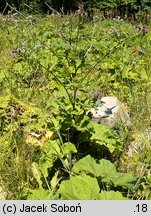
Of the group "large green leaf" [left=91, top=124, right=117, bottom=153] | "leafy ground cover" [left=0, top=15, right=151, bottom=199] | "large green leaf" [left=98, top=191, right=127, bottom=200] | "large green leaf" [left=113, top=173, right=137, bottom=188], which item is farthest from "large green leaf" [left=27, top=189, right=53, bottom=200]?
"large green leaf" [left=91, top=124, right=117, bottom=153]

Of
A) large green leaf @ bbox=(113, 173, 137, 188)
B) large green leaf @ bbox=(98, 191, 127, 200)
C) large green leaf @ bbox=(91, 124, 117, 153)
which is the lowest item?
large green leaf @ bbox=(113, 173, 137, 188)

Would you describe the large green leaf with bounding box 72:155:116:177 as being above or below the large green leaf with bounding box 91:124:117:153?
below

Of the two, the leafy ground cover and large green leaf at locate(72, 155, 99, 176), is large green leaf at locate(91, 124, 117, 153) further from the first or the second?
large green leaf at locate(72, 155, 99, 176)

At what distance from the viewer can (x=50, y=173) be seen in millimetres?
2816

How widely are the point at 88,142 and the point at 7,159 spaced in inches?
22.8

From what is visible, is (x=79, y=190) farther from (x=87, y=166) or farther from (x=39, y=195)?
(x=87, y=166)

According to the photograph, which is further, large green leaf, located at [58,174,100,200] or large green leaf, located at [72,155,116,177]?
large green leaf, located at [72,155,116,177]

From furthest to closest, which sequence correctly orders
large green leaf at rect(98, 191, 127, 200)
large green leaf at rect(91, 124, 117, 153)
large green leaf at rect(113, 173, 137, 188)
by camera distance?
large green leaf at rect(91, 124, 117, 153), large green leaf at rect(113, 173, 137, 188), large green leaf at rect(98, 191, 127, 200)

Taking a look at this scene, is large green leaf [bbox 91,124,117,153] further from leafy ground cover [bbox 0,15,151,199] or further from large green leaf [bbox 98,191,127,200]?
large green leaf [bbox 98,191,127,200]

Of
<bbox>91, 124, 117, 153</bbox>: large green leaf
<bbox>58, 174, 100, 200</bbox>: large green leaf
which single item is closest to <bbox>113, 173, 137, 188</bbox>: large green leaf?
<bbox>58, 174, 100, 200</bbox>: large green leaf

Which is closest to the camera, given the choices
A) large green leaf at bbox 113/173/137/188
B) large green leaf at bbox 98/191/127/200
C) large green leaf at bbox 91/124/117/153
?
large green leaf at bbox 98/191/127/200

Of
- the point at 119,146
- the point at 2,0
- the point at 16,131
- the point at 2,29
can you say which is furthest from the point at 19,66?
the point at 2,0

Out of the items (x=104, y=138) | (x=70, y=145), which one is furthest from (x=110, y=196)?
(x=104, y=138)

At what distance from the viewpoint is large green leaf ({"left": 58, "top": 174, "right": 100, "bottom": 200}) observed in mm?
2182
